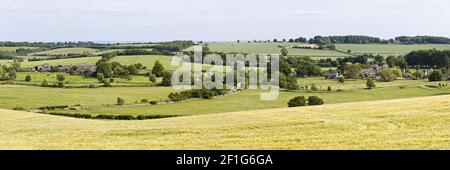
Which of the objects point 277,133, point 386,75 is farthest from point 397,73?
point 277,133

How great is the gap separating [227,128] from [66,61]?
13963 centimetres

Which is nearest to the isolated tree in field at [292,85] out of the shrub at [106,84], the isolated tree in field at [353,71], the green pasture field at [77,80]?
the isolated tree in field at [353,71]

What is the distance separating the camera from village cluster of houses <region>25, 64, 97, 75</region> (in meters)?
134

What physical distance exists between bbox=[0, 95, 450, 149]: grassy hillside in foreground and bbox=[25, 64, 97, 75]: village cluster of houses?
339 ft

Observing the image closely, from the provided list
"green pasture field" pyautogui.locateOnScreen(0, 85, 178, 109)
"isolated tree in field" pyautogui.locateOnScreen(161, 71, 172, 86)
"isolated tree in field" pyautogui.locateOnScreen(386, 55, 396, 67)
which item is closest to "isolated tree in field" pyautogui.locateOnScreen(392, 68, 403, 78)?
"isolated tree in field" pyautogui.locateOnScreen(386, 55, 396, 67)

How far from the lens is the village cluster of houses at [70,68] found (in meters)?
134

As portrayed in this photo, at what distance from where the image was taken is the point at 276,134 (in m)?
23.9

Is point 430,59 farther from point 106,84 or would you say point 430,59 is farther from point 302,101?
point 106,84

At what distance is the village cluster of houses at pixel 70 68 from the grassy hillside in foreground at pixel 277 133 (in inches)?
4063

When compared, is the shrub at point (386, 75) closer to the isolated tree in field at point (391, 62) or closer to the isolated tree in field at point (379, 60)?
the isolated tree in field at point (391, 62)

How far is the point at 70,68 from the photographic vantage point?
138375 mm

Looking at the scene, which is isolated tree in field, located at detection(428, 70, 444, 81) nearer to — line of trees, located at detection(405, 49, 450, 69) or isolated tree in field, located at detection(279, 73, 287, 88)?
line of trees, located at detection(405, 49, 450, 69)

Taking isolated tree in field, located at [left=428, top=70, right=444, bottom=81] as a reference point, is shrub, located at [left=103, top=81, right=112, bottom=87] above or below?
below
